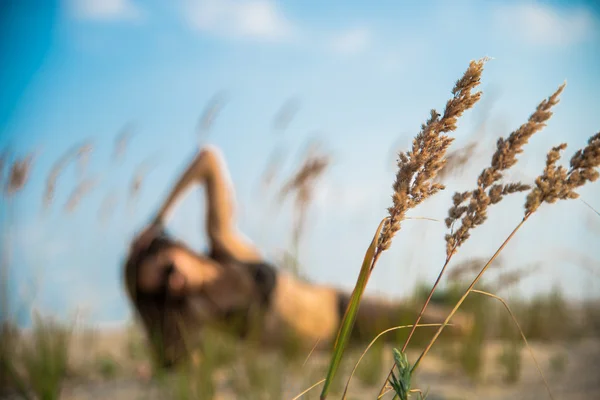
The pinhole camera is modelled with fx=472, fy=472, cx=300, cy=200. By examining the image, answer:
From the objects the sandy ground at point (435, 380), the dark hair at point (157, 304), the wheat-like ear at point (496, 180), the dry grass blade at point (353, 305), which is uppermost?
the wheat-like ear at point (496, 180)

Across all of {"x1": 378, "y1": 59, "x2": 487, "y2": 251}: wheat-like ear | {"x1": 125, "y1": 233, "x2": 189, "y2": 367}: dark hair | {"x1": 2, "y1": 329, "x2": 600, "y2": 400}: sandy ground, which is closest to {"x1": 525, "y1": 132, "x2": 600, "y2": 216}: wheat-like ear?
{"x1": 378, "y1": 59, "x2": 487, "y2": 251}: wheat-like ear

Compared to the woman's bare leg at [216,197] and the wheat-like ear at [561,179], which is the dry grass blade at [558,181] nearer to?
the wheat-like ear at [561,179]

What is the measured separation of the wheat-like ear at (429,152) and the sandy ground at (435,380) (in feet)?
6.08

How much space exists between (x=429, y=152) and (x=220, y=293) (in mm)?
2953

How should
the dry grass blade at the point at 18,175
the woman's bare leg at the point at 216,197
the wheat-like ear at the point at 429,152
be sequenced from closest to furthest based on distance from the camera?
the wheat-like ear at the point at 429,152, the dry grass blade at the point at 18,175, the woman's bare leg at the point at 216,197

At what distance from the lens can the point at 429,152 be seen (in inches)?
26.9

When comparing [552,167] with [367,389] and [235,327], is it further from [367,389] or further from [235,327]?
[235,327]

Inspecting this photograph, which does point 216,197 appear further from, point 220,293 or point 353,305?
point 353,305

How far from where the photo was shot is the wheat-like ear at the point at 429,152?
67 cm

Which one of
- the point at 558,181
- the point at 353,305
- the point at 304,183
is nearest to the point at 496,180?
the point at 558,181

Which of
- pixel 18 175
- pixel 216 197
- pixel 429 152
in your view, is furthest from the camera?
pixel 216 197

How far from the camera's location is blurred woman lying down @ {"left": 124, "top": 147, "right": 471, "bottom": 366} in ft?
10.3

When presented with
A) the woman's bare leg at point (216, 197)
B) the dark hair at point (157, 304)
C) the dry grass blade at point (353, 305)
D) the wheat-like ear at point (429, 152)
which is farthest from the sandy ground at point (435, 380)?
the wheat-like ear at point (429, 152)

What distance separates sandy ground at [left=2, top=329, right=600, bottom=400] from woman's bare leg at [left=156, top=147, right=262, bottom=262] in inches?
38.6
